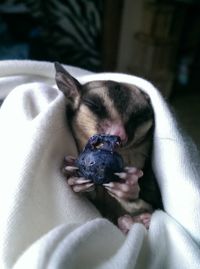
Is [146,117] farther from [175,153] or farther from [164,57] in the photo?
[164,57]

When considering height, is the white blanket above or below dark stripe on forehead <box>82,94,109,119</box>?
below

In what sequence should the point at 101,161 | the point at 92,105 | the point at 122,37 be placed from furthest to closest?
the point at 122,37, the point at 92,105, the point at 101,161

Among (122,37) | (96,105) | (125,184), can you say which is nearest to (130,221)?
(125,184)

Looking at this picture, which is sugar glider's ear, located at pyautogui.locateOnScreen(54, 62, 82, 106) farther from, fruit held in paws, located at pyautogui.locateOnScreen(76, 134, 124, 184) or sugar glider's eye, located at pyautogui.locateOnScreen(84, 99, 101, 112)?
fruit held in paws, located at pyautogui.locateOnScreen(76, 134, 124, 184)

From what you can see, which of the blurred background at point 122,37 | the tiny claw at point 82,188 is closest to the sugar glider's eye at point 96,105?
the tiny claw at point 82,188

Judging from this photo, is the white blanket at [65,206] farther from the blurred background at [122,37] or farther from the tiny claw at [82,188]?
the blurred background at [122,37]

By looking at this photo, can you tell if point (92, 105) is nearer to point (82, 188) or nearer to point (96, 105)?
point (96, 105)

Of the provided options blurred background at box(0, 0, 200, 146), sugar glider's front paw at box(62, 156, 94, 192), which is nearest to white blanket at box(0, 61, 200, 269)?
sugar glider's front paw at box(62, 156, 94, 192)
